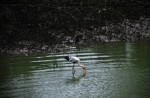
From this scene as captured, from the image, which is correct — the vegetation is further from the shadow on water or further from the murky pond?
the shadow on water

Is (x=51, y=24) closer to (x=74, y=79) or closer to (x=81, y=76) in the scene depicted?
(x=81, y=76)

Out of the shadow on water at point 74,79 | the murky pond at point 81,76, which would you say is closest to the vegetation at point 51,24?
the murky pond at point 81,76

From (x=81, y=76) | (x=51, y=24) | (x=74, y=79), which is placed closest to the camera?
(x=74, y=79)

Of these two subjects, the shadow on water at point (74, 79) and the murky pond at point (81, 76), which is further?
the shadow on water at point (74, 79)

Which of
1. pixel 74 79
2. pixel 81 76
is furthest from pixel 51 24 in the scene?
pixel 74 79

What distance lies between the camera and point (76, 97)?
1430 cm

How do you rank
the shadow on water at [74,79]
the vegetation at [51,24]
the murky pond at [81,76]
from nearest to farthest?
1. the murky pond at [81,76]
2. the shadow on water at [74,79]
3. the vegetation at [51,24]

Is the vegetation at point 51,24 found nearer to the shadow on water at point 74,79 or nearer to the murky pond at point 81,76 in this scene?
the murky pond at point 81,76

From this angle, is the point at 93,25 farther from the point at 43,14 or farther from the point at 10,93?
the point at 10,93

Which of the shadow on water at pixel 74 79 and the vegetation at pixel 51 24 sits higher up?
the vegetation at pixel 51 24

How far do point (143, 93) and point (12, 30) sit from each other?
7.92 m

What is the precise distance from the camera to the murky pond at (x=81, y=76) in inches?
586

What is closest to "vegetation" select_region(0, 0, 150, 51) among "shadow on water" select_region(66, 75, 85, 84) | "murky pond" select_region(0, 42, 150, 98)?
"murky pond" select_region(0, 42, 150, 98)

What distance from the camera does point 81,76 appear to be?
17.2 metres
